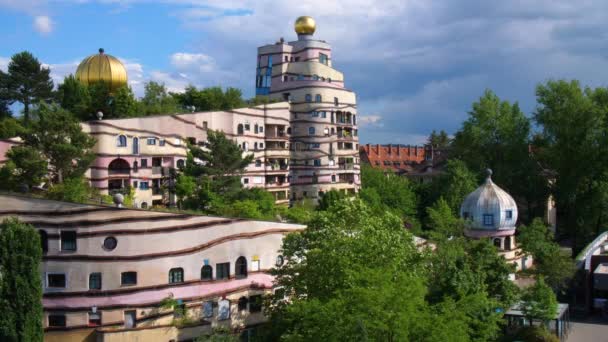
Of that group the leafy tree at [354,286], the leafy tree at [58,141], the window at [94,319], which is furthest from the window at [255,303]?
the leafy tree at [58,141]

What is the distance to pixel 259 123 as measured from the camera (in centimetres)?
5019

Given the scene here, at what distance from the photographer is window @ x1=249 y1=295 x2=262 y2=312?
2833 centimetres

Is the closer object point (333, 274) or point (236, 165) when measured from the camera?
point (333, 274)

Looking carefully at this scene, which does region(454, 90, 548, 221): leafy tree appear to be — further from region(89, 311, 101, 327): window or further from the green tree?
the green tree

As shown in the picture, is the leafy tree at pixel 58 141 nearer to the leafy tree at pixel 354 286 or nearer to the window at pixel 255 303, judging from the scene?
the window at pixel 255 303

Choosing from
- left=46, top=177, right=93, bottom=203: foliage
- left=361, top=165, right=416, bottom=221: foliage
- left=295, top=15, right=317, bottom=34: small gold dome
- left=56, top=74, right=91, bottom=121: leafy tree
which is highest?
left=295, top=15, right=317, bottom=34: small gold dome

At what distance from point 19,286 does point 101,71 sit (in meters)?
26.4

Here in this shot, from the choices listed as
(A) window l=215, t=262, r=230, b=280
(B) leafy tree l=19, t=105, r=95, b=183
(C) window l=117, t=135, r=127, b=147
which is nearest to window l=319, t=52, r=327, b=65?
(C) window l=117, t=135, r=127, b=147

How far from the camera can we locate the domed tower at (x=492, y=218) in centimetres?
3834

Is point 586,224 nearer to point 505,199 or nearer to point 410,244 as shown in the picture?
point 505,199

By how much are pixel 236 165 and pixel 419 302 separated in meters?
20.5

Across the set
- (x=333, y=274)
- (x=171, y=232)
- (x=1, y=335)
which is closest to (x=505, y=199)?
(x=333, y=274)

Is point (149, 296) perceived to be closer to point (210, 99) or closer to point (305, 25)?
point (210, 99)

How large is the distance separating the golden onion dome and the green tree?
24.8 meters
